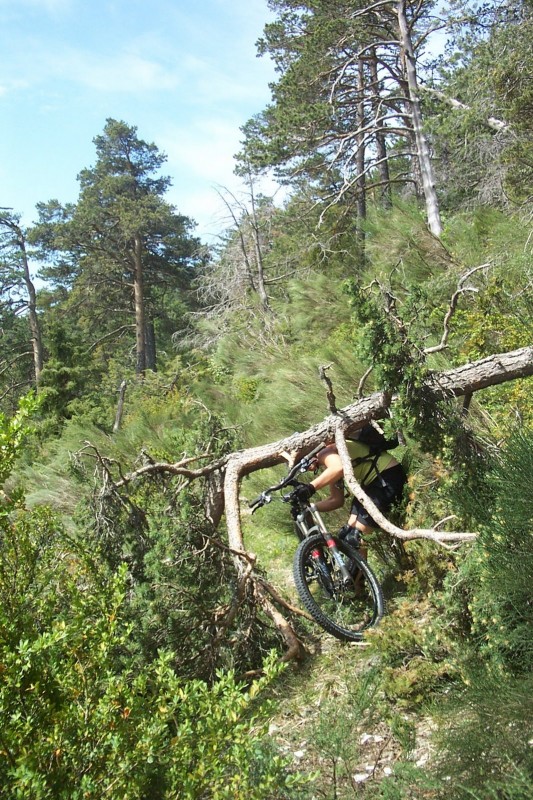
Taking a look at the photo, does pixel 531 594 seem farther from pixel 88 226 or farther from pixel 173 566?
pixel 88 226

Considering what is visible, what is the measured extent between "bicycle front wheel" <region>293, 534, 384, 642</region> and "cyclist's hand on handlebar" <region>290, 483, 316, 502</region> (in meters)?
0.33

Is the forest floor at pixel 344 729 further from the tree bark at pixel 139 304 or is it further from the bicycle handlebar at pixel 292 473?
the tree bark at pixel 139 304

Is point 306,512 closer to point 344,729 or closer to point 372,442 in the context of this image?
point 372,442

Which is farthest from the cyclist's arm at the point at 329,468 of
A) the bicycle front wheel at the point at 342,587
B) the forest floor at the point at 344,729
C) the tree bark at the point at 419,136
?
the tree bark at the point at 419,136

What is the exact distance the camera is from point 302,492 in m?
4.13

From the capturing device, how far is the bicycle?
367cm

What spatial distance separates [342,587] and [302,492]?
64cm

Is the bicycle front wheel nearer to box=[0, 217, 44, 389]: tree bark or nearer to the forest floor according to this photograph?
the forest floor

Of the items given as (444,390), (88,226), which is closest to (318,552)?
(444,390)

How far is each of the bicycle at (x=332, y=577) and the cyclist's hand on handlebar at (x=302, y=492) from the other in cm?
2

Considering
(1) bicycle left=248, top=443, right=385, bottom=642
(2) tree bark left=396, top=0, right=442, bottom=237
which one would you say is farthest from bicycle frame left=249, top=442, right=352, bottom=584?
(2) tree bark left=396, top=0, right=442, bottom=237

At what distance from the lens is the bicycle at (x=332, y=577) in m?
3.67

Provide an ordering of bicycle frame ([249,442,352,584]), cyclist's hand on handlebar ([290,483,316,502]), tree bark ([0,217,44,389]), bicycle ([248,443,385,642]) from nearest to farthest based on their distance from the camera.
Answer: bicycle ([248,443,385,642]) < bicycle frame ([249,442,352,584]) < cyclist's hand on handlebar ([290,483,316,502]) < tree bark ([0,217,44,389])

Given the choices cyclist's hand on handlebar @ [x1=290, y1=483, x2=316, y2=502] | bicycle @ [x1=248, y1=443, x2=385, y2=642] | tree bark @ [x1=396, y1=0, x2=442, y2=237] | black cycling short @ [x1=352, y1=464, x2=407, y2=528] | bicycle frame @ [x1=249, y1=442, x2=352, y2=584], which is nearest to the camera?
bicycle @ [x1=248, y1=443, x2=385, y2=642]
